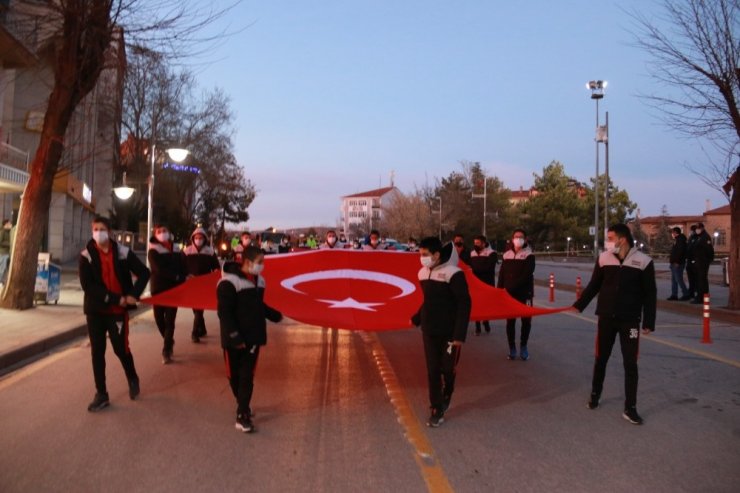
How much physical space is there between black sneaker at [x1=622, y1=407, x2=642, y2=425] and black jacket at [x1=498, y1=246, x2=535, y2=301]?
141 inches

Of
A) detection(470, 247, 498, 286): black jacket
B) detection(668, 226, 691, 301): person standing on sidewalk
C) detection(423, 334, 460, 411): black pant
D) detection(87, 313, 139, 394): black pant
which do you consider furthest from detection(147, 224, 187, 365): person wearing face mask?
detection(668, 226, 691, 301): person standing on sidewalk

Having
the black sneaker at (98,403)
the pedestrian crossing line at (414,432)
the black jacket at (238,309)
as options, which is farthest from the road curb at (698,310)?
the black sneaker at (98,403)

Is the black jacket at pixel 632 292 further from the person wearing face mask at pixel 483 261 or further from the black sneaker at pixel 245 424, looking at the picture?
the person wearing face mask at pixel 483 261

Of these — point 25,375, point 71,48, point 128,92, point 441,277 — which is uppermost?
point 128,92

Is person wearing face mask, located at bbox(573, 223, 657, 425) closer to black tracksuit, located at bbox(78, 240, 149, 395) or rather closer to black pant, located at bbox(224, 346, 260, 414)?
black pant, located at bbox(224, 346, 260, 414)

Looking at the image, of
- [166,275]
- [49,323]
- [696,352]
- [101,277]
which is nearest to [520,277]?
[696,352]

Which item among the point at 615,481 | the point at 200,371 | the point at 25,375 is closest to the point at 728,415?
the point at 615,481

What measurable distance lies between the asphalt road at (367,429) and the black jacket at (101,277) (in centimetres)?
112

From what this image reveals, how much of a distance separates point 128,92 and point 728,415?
130 ft

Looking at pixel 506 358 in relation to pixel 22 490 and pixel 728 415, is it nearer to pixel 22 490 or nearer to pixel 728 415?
pixel 728 415

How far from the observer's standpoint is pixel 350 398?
741 cm

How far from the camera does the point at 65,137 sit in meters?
18.9

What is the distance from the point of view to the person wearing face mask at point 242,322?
19.7 feet

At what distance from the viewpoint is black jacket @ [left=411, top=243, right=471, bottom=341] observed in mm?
6203
